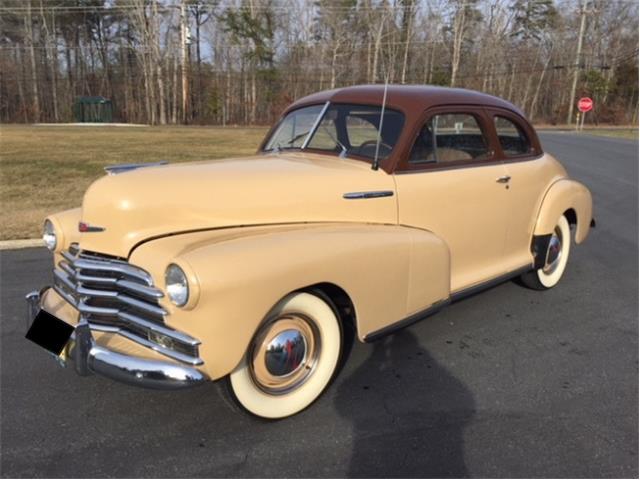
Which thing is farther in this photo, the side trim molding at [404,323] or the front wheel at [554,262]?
the front wheel at [554,262]

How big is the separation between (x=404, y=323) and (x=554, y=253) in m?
2.34

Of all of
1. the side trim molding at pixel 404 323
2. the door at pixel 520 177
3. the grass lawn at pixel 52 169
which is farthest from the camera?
the grass lawn at pixel 52 169

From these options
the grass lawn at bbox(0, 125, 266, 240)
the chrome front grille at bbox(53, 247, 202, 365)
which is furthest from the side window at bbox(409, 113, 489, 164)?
the grass lawn at bbox(0, 125, 266, 240)

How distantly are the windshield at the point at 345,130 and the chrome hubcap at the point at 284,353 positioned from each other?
1.28 meters

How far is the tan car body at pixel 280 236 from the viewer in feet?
7.70

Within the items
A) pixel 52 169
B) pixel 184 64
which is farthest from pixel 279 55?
pixel 52 169

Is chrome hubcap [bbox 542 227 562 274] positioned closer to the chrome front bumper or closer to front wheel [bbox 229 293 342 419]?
front wheel [bbox 229 293 342 419]

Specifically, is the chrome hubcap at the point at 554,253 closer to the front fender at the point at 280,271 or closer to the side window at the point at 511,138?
the side window at the point at 511,138

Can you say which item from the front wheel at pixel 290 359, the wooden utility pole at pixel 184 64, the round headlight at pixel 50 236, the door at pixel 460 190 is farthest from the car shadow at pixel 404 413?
the wooden utility pole at pixel 184 64

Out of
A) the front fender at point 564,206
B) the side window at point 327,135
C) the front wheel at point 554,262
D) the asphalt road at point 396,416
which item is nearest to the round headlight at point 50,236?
the asphalt road at point 396,416

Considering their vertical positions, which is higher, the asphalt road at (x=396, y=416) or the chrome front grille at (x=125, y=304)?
the chrome front grille at (x=125, y=304)

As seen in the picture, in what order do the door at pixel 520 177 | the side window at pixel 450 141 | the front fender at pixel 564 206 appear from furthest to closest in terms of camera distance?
the front fender at pixel 564 206
the door at pixel 520 177
the side window at pixel 450 141

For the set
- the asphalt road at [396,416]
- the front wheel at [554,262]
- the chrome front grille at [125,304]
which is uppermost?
the chrome front grille at [125,304]

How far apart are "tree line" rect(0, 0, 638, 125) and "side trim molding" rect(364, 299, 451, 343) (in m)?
39.9
